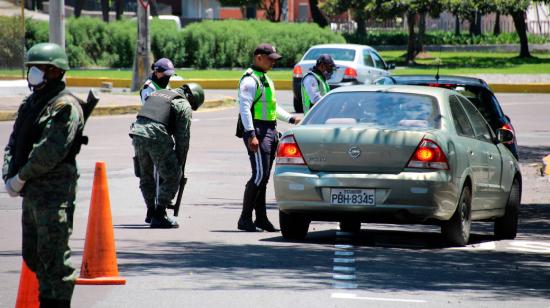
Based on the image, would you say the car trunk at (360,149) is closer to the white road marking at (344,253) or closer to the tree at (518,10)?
the white road marking at (344,253)

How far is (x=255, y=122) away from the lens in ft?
42.0

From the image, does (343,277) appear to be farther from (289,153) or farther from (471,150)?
(471,150)

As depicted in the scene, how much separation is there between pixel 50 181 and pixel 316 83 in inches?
300

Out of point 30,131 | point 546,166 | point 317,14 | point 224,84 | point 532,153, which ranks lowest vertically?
point 224,84

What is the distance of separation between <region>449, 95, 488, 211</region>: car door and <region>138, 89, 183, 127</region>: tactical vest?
8.86 ft

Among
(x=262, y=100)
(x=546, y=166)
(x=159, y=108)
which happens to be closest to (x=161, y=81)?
(x=159, y=108)

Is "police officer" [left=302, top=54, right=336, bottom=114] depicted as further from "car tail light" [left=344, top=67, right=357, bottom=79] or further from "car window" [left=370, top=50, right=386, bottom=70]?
"car window" [left=370, top=50, right=386, bottom=70]

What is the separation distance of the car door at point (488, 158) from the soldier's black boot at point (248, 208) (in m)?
2.15

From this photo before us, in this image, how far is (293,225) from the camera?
12.1 meters

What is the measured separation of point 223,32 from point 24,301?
4112 centimetres

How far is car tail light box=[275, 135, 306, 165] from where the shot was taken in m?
11.6

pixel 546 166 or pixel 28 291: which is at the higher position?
pixel 28 291

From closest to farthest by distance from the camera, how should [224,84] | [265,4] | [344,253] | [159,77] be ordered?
1. [344,253]
2. [159,77]
3. [224,84]
4. [265,4]

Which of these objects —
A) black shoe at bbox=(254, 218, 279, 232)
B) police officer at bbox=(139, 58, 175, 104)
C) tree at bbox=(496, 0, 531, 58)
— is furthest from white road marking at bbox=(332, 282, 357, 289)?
tree at bbox=(496, 0, 531, 58)
